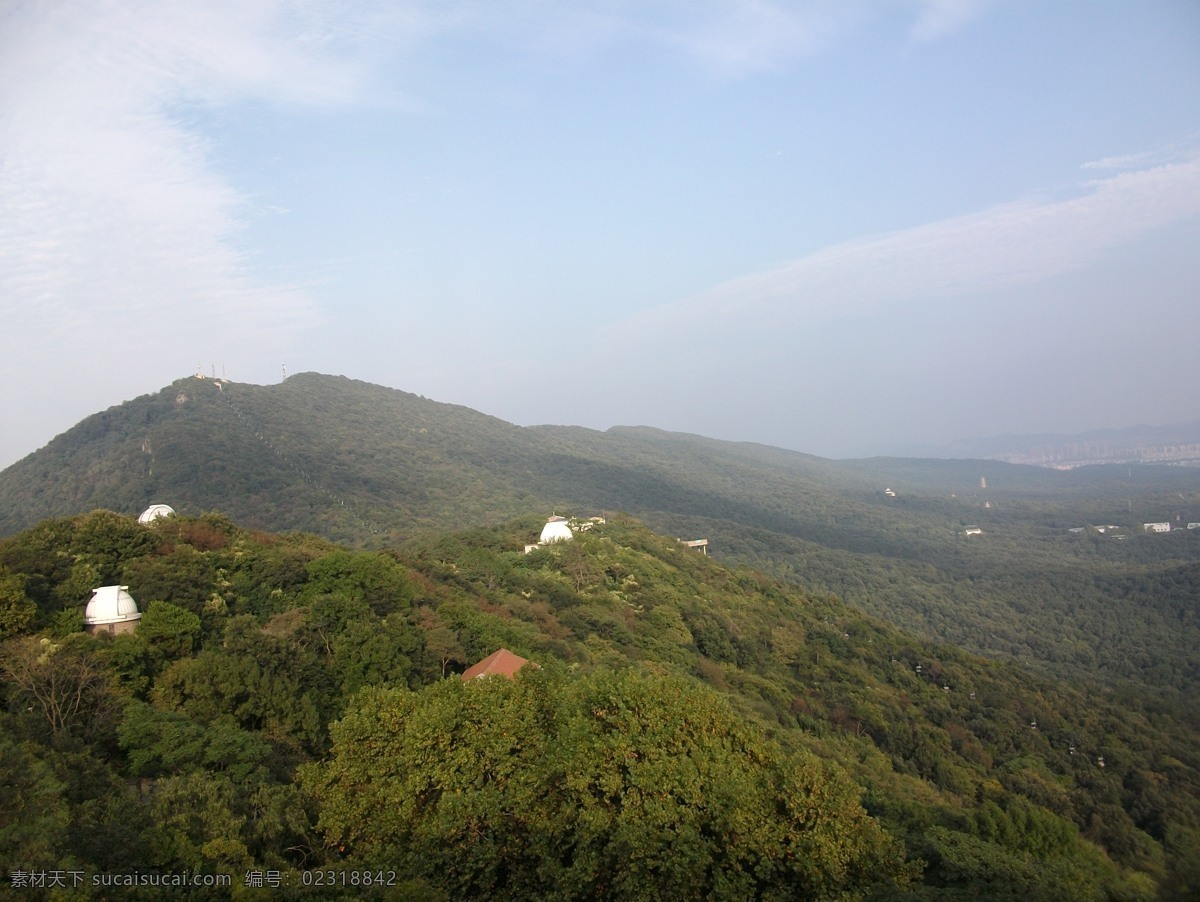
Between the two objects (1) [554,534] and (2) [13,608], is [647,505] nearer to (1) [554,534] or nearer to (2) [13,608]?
(1) [554,534]

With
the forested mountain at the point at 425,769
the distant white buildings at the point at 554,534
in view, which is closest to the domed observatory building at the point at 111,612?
A: the forested mountain at the point at 425,769

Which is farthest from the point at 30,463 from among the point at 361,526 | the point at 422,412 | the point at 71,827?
the point at 71,827

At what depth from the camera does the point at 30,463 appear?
7319cm

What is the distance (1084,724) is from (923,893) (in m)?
28.8

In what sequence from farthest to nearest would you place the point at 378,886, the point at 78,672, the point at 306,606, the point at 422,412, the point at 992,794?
the point at 422,412 → the point at 992,794 → the point at 306,606 → the point at 78,672 → the point at 378,886

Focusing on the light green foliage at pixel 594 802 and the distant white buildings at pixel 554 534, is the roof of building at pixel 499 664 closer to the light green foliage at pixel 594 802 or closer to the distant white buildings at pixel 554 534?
the light green foliage at pixel 594 802

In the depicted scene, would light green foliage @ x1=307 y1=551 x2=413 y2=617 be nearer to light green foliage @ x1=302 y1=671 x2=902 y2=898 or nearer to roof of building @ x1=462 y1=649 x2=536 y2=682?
roof of building @ x1=462 y1=649 x2=536 y2=682

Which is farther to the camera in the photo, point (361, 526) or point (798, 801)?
point (361, 526)

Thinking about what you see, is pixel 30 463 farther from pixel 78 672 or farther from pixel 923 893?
pixel 923 893

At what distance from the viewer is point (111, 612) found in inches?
672

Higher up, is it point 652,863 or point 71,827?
point 71,827

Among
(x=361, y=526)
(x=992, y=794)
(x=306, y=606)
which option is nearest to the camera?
(x=306, y=606)

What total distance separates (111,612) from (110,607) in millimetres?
121

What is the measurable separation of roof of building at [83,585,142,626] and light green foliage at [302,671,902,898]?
898 centimetres
